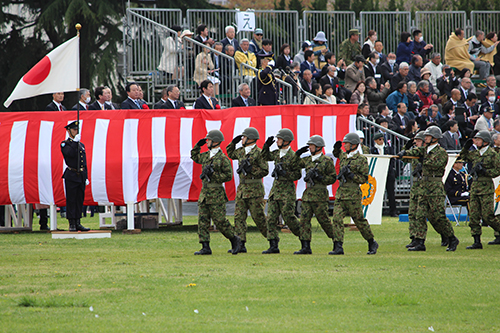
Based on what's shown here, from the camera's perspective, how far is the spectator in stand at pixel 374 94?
70.7 ft

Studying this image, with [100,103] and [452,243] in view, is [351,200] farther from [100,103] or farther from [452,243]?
[100,103]

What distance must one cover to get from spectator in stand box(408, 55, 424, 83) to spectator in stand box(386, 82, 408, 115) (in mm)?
1774

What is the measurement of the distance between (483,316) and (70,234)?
9.46 meters

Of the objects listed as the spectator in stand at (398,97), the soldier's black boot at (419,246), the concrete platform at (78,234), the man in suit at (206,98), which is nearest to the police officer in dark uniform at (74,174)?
the concrete platform at (78,234)

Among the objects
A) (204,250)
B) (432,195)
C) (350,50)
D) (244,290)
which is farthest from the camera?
(350,50)

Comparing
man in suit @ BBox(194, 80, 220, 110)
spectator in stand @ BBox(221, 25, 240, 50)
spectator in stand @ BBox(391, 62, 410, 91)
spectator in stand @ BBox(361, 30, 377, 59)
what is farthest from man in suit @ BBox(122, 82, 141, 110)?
spectator in stand @ BBox(361, 30, 377, 59)

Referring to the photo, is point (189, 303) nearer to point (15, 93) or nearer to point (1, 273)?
point (1, 273)

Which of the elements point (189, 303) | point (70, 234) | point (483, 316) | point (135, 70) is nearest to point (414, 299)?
point (483, 316)

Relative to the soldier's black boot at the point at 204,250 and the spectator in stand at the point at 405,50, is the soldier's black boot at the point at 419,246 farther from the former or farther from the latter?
the spectator in stand at the point at 405,50

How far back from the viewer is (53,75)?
1488cm

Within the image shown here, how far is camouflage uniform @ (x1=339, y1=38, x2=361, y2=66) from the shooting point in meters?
24.2

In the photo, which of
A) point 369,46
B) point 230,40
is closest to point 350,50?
point 369,46

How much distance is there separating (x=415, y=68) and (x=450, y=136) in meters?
3.43

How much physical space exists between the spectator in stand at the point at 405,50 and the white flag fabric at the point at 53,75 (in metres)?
12.9
